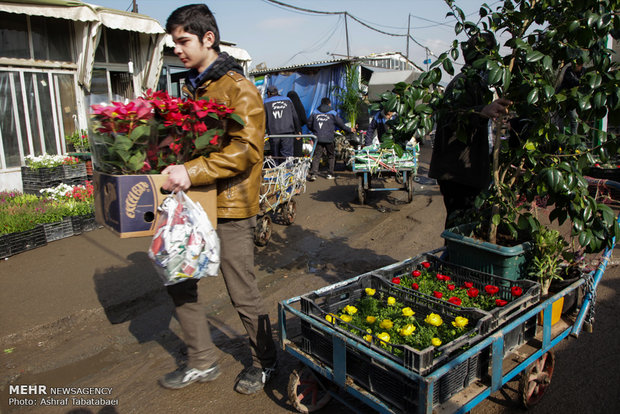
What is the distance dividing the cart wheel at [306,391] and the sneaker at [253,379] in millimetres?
348

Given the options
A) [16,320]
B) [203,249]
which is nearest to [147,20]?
[16,320]

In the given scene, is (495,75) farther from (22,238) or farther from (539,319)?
(22,238)

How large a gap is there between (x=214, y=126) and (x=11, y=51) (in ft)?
25.8

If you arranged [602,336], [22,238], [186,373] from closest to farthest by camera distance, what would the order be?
[186,373]
[602,336]
[22,238]

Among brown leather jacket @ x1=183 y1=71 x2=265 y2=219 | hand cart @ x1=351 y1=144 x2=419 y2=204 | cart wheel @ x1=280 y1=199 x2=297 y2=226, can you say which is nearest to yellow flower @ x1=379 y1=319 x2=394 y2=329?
brown leather jacket @ x1=183 y1=71 x2=265 y2=219

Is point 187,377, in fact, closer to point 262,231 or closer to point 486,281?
point 486,281

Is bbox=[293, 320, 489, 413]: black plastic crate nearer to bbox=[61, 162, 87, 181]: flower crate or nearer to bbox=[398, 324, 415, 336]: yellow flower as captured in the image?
bbox=[398, 324, 415, 336]: yellow flower

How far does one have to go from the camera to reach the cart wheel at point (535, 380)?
2.80 metres

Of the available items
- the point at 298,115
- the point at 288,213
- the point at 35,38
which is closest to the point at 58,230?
the point at 288,213

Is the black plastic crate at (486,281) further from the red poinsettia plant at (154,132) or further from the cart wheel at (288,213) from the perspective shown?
the cart wheel at (288,213)

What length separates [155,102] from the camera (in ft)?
8.64

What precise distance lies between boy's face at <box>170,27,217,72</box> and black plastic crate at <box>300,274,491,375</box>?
162 centimetres

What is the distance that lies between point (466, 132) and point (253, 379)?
2.51m

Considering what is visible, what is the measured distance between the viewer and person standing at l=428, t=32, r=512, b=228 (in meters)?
3.19
